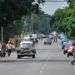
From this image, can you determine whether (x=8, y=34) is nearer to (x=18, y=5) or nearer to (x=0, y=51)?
(x=0, y=51)

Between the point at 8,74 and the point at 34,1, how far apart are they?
20711 mm

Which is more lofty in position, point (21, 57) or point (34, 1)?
point (34, 1)

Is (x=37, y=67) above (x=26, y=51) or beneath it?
beneath

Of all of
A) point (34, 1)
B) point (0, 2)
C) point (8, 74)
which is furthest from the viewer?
point (34, 1)

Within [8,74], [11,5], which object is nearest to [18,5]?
[11,5]

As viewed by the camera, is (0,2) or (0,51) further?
(0,51)

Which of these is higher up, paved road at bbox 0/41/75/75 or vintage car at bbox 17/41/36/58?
vintage car at bbox 17/41/36/58

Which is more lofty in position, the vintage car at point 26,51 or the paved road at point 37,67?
the vintage car at point 26,51

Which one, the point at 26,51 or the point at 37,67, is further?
the point at 26,51

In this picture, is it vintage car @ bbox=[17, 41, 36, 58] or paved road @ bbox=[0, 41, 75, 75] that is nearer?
paved road @ bbox=[0, 41, 75, 75]

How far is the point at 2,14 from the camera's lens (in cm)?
4556

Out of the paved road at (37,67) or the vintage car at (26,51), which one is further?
the vintage car at (26,51)

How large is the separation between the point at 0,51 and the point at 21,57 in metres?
2.51

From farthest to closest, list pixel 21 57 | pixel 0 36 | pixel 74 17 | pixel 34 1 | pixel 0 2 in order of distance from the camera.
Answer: pixel 74 17
pixel 0 36
pixel 21 57
pixel 34 1
pixel 0 2
